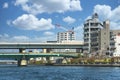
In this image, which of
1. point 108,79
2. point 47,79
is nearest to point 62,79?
point 47,79

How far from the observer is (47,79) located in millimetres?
95312

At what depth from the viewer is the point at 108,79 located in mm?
95438

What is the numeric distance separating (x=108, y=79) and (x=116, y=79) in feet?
6.47

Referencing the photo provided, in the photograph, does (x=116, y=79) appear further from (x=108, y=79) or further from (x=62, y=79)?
(x=62, y=79)

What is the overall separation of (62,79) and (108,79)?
11455 mm

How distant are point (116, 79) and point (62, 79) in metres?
13.4

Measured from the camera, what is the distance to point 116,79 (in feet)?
313

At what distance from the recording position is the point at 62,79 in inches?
3730

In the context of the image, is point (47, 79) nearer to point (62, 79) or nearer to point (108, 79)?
point (62, 79)

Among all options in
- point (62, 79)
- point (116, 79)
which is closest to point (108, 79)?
point (116, 79)

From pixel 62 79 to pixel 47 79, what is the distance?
12.3 ft

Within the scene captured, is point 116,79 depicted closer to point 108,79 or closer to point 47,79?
point 108,79

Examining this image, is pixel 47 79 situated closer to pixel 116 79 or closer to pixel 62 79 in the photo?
pixel 62 79
